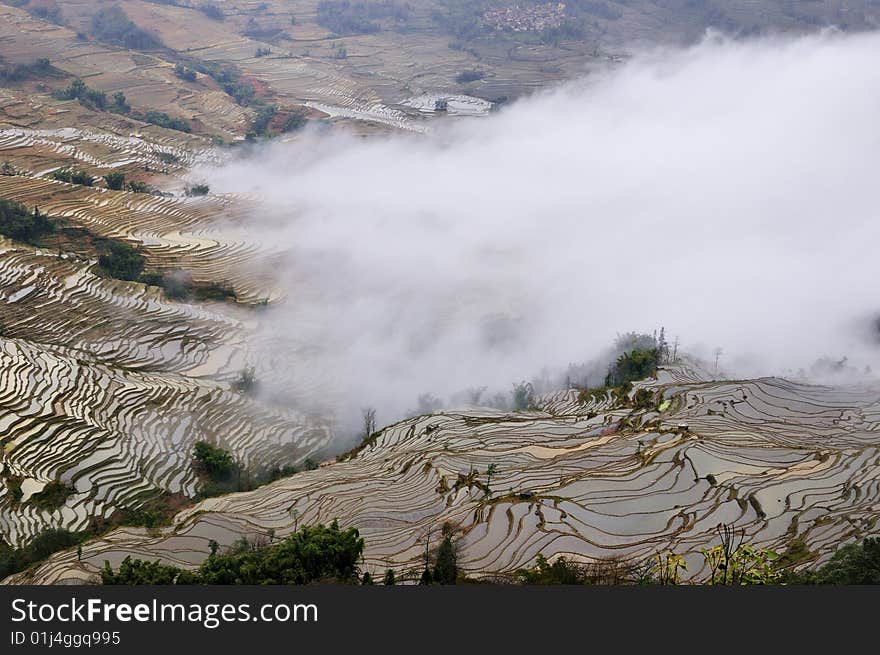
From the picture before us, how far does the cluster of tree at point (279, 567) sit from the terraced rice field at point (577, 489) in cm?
103

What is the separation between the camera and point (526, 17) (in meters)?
79.2

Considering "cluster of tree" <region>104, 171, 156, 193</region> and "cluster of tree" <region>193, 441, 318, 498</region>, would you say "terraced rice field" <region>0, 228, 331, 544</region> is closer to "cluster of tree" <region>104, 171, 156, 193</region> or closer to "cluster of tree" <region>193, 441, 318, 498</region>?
"cluster of tree" <region>193, 441, 318, 498</region>

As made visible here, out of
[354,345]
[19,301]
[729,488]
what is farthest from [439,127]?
[729,488]

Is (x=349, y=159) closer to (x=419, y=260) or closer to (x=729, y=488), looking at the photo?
(x=419, y=260)

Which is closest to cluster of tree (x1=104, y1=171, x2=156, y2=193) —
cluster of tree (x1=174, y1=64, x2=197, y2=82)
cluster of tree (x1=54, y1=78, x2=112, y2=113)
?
cluster of tree (x1=54, y1=78, x2=112, y2=113)

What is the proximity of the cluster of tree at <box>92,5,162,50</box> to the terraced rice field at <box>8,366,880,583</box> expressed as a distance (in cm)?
5715

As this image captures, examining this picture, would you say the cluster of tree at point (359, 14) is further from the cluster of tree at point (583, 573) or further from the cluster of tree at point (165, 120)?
the cluster of tree at point (583, 573)

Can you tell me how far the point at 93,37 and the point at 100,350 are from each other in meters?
52.1

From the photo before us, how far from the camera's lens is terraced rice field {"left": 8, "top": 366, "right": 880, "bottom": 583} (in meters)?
14.4

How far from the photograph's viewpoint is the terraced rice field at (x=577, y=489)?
47.1 ft

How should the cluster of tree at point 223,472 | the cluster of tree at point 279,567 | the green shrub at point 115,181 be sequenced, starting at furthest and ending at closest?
the green shrub at point 115,181 → the cluster of tree at point 223,472 → the cluster of tree at point 279,567

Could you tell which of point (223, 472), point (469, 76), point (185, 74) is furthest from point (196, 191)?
point (469, 76)

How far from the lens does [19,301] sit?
80.8 ft

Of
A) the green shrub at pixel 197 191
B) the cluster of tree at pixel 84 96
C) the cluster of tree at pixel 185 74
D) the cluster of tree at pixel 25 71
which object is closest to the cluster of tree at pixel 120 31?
the cluster of tree at pixel 185 74
